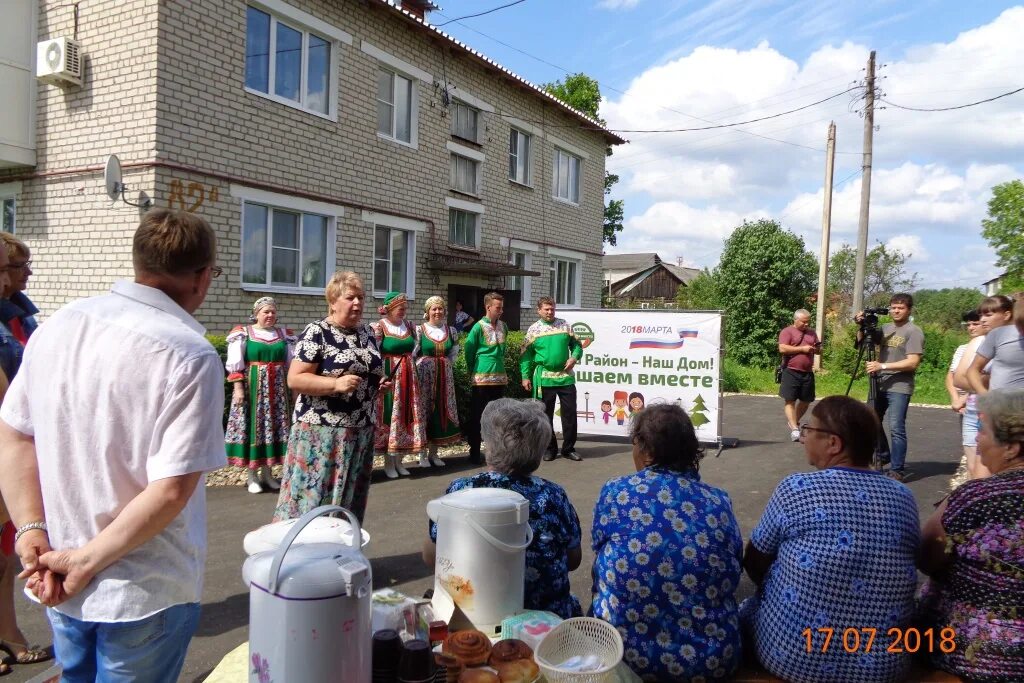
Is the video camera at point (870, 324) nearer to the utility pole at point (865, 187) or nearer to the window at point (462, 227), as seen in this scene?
the window at point (462, 227)

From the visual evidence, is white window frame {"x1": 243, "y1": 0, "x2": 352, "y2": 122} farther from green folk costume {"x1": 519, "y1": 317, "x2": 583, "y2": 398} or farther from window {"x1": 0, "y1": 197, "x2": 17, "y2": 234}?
green folk costume {"x1": 519, "y1": 317, "x2": 583, "y2": 398}

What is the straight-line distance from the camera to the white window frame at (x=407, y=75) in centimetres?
1301

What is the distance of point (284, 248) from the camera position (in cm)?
1145

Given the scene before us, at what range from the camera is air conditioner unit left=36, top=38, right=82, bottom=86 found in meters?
9.87

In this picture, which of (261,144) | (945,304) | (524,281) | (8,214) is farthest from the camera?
(945,304)

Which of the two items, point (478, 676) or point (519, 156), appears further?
point (519, 156)

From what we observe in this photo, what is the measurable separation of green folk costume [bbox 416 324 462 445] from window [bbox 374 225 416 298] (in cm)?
563

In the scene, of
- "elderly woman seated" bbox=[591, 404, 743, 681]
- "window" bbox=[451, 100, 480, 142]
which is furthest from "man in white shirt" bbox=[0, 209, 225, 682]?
"window" bbox=[451, 100, 480, 142]

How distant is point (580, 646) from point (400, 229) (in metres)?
12.4

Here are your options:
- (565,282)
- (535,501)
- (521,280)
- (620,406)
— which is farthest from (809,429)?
(565,282)

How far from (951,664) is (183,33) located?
1091cm

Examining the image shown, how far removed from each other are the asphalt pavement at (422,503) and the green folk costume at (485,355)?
1069 mm

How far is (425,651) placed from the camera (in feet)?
6.17
